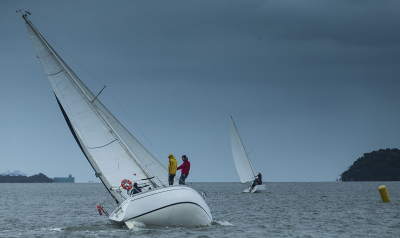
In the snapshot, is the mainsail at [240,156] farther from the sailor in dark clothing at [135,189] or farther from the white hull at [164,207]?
the white hull at [164,207]

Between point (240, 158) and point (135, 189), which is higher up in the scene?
point (240, 158)

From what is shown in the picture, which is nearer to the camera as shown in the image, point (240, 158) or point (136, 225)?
point (136, 225)

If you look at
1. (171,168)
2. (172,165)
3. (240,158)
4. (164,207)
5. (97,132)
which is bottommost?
(164,207)

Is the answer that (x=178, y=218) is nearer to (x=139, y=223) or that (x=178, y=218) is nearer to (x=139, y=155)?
(x=139, y=223)

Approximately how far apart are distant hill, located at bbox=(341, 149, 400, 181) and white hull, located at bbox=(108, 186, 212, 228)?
543 feet

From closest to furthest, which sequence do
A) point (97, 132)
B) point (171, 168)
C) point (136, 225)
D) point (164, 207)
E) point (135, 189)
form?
point (164, 207)
point (136, 225)
point (135, 189)
point (171, 168)
point (97, 132)

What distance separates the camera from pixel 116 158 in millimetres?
22453

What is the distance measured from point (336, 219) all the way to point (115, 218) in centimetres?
1430

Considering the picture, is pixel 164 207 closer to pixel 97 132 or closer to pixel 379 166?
pixel 97 132

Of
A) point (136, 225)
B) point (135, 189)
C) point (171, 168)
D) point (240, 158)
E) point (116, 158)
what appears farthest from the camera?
point (240, 158)

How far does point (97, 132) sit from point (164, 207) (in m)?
6.79

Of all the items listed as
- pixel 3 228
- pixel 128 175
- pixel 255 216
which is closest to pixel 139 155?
pixel 128 175

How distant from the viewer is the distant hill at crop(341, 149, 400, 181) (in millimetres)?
171875

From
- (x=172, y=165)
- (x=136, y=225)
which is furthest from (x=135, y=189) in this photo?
(x=136, y=225)
